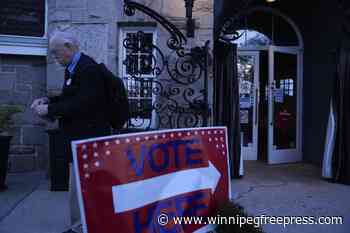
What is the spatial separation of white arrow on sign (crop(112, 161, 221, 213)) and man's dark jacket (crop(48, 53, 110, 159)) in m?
1.06

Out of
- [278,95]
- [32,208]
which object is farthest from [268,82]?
[32,208]

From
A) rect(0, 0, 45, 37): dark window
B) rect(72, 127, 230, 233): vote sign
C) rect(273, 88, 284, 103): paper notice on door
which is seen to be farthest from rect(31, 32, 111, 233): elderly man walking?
rect(273, 88, 284, 103): paper notice on door

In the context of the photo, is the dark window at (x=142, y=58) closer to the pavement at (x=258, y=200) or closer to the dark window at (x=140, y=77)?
the dark window at (x=140, y=77)

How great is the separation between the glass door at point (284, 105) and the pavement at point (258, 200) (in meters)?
1.09

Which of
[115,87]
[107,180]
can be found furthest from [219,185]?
[115,87]

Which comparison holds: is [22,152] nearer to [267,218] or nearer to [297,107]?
[267,218]

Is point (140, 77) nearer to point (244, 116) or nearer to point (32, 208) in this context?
point (32, 208)

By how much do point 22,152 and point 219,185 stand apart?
4768 mm

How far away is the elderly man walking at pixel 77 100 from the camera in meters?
3.31

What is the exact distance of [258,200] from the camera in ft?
17.7

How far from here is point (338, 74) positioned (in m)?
6.62

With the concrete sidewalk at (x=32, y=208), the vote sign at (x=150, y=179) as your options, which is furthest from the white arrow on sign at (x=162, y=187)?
the concrete sidewalk at (x=32, y=208)

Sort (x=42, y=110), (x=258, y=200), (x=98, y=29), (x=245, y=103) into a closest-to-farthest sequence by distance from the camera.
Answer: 1. (x=42, y=110)
2. (x=258, y=200)
3. (x=98, y=29)
4. (x=245, y=103)

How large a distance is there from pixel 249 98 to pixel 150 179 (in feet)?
20.3
